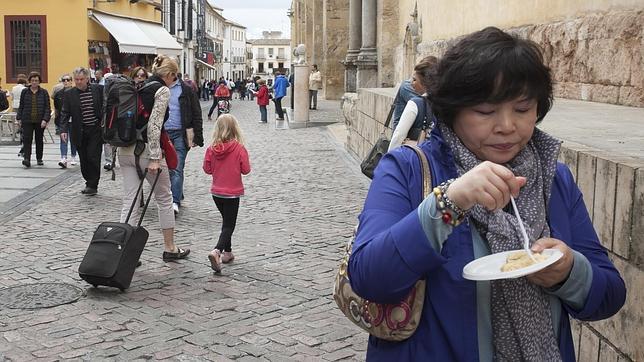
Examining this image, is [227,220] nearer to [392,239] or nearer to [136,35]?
[392,239]

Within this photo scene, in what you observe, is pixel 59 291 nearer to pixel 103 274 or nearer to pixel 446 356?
pixel 103 274

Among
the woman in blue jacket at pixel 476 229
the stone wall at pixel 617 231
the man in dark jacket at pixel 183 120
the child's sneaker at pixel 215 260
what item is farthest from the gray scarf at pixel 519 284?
the man in dark jacket at pixel 183 120

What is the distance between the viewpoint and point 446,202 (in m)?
1.75

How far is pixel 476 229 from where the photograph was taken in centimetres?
186

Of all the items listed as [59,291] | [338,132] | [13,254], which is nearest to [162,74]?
[13,254]

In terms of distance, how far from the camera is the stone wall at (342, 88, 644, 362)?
10.2 ft

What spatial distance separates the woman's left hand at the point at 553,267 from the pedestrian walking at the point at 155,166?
5467 millimetres

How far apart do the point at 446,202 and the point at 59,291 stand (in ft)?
16.0

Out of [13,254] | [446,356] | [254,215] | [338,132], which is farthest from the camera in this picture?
[338,132]

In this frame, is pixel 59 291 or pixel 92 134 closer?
pixel 59 291

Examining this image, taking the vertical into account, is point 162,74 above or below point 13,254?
above

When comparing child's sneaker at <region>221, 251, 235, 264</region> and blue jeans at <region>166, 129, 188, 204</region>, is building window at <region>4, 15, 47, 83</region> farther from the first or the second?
child's sneaker at <region>221, 251, 235, 264</region>

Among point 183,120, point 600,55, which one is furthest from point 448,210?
point 183,120

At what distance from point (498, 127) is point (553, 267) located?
33 centimetres
